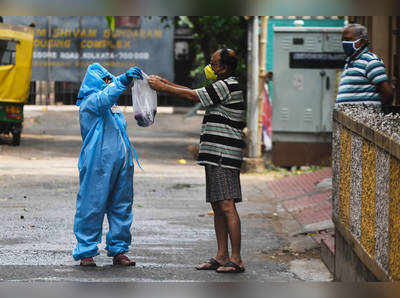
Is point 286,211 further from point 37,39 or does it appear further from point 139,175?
point 37,39

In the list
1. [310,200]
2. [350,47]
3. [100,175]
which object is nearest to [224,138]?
[100,175]

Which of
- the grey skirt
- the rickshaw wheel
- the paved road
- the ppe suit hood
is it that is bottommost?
the paved road

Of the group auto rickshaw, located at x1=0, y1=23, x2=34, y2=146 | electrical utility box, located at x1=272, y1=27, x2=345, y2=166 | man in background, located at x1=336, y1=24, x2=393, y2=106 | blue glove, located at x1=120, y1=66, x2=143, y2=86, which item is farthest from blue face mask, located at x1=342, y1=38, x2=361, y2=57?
auto rickshaw, located at x1=0, y1=23, x2=34, y2=146

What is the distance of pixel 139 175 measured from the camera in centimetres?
1300

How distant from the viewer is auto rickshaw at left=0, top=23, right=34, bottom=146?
1769cm

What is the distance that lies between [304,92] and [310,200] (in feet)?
13.8

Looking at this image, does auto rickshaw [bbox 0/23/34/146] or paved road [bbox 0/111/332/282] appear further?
auto rickshaw [bbox 0/23/34/146]

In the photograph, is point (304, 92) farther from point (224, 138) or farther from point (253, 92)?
point (224, 138)

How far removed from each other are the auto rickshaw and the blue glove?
12598 millimetres

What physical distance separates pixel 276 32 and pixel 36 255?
8.24 meters

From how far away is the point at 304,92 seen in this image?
13.7 meters

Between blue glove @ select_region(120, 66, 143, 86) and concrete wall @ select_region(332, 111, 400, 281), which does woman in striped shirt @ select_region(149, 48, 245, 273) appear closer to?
blue glove @ select_region(120, 66, 143, 86)

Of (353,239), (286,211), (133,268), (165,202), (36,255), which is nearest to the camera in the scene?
(353,239)

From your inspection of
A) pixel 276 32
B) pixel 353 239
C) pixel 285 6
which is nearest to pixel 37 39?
pixel 276 32
